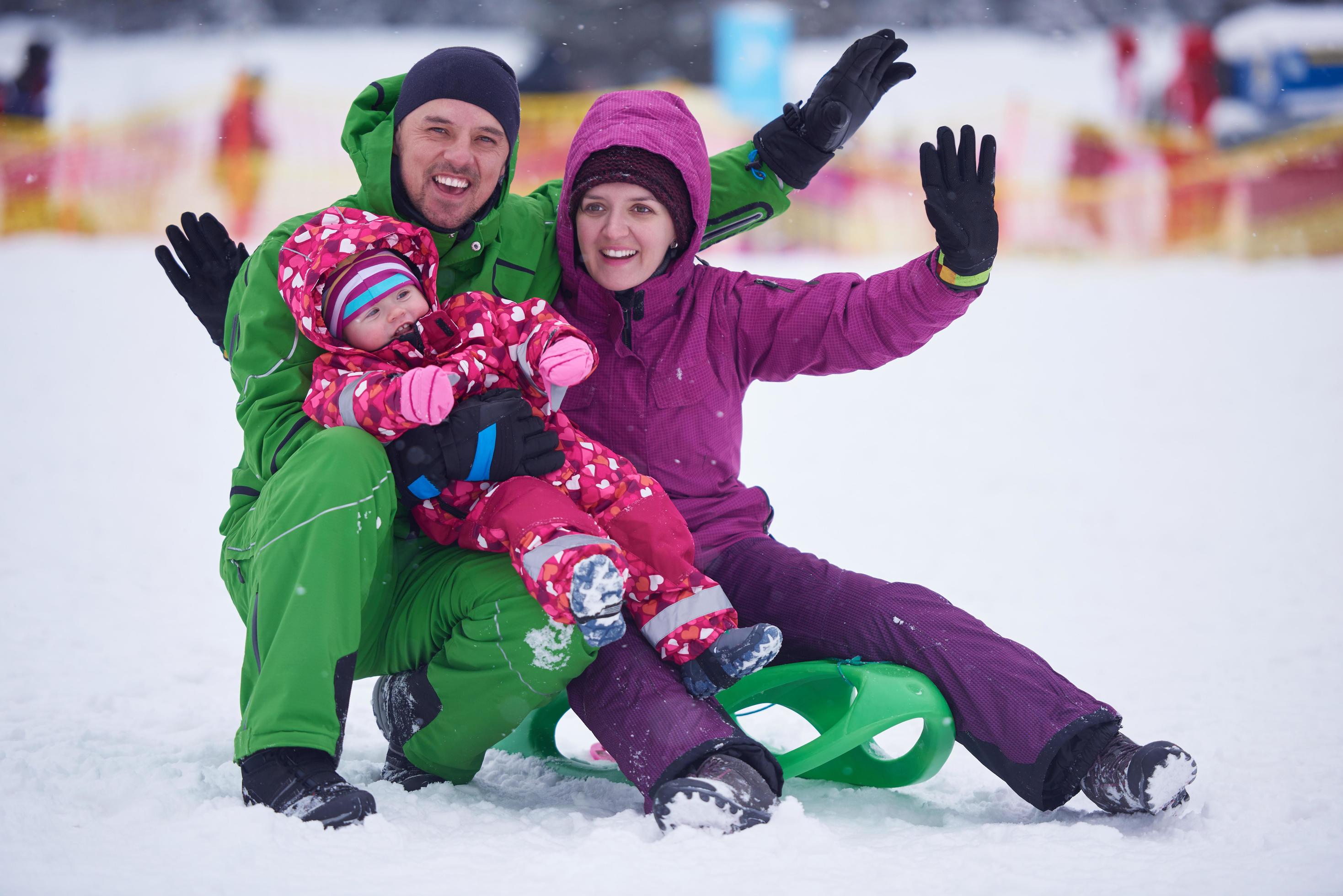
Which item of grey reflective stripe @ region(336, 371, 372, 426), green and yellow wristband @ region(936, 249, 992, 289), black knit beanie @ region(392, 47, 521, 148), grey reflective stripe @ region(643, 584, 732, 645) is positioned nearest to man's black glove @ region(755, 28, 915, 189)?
green and yellow wristband @ region(936, 249, 992, 289)

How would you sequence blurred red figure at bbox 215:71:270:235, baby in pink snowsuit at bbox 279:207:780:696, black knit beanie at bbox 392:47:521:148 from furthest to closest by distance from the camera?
blurred red figure at bbox 215:71:270:235 < black knit beanie at bbox 392:47:521:148 < baby in pink snowsuit at bbox 279:207:780:696

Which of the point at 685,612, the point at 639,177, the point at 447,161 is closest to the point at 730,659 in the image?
the point at 685,612

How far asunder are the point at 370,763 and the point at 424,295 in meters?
0.91

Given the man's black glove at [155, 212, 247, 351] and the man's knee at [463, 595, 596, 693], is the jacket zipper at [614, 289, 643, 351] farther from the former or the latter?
the man's black glove at [155, 212, 247, 351]

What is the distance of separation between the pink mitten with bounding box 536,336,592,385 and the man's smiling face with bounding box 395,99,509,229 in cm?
43

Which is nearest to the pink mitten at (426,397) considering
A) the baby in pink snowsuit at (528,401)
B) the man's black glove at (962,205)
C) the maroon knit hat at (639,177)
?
the baby in pink snowsuit at (528,401)

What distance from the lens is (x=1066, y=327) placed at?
27.9ft

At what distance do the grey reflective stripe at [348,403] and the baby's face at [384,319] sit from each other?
98 millimetres

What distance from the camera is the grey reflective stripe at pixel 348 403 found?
1.86 m

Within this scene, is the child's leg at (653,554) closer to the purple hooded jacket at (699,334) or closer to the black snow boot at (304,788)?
the purple hooded jacket at (699,334)

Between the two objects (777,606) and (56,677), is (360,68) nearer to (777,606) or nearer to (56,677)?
(56,677)

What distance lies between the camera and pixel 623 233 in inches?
84.4

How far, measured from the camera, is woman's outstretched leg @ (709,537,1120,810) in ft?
6.18

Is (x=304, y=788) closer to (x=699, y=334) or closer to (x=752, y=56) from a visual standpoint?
(x=699, y=334)
